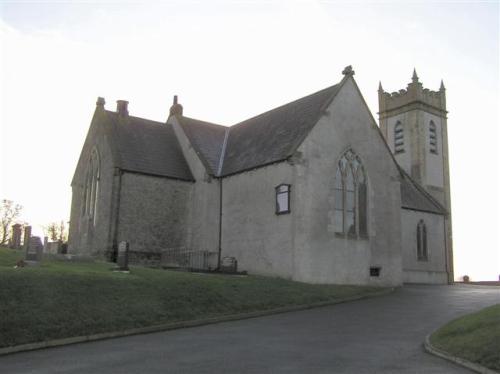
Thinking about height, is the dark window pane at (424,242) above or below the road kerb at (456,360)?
above

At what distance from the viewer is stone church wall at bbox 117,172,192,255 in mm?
32156

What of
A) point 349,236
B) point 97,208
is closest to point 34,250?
point 97,208

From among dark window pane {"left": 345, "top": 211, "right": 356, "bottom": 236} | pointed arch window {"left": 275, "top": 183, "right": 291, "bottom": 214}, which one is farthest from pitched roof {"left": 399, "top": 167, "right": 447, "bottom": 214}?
pointed arch window {"left": 275, "top": 183, "right": 291, "bottom": 214}

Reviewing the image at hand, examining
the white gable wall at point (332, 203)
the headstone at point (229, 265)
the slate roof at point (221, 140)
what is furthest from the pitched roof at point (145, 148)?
the white gable wall at point (332, 203)

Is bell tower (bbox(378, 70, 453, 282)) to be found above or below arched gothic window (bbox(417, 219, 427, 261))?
above

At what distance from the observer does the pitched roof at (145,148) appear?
33500 mm

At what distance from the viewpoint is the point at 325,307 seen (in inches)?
877

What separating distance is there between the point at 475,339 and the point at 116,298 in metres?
11.5

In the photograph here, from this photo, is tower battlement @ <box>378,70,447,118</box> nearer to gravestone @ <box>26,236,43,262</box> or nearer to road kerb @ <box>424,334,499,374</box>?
gravestone @ <box>26,236,43,262</box>

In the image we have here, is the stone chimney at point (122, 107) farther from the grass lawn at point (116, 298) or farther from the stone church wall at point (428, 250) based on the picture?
the stone church wall at point (428, 250)

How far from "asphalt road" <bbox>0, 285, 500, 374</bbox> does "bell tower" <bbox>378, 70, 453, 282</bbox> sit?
116ft

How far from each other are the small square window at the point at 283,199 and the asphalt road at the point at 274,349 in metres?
8.55

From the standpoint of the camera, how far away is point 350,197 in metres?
30.3

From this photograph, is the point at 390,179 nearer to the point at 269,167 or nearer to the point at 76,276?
the point at 269,167
